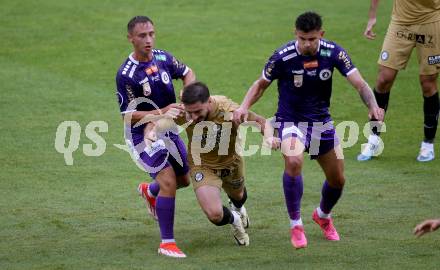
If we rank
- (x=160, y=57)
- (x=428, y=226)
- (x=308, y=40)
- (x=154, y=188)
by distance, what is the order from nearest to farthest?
(x=428, y=226) < (x=308, y=40) < (x=160, y=57) < (x=154, y=188)

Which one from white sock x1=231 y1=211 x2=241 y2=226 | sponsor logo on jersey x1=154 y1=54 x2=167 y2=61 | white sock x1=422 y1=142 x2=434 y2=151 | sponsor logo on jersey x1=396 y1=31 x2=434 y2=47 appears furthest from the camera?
white sock x1=422 y1=142 x2=434 y2=151

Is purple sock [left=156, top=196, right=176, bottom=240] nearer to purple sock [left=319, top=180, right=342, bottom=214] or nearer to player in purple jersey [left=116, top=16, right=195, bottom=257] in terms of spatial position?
player in purple jersey [left=116, top=16, right=195, bottom=257]

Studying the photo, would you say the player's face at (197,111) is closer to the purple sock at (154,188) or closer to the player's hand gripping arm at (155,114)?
the player's hand gripping arm at (155,114)

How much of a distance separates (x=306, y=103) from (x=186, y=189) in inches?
119

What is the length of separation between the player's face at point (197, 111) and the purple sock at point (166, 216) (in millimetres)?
872

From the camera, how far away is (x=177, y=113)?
9.05m

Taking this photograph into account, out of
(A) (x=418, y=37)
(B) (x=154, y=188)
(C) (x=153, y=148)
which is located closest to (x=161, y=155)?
(C) (x=153, y=148)

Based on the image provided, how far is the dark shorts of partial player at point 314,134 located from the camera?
911 centimetres

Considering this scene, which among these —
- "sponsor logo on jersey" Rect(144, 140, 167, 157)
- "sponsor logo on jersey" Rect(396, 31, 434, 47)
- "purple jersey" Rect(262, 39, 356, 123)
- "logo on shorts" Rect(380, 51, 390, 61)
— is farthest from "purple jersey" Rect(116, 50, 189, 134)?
"sponsor logo on jersey" Rect(396, 31, 434, 47)

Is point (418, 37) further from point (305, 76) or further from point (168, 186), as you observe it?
point (168, 186)

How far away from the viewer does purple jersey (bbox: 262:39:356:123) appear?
903 centimetres

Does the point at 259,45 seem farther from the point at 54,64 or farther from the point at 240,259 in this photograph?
the point at 240,259

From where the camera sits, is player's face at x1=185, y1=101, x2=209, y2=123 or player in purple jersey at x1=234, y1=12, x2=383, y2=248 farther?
player in purple jersey at x1=234, y1=12, x2=383, y2=248

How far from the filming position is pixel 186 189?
1169 centimetres
